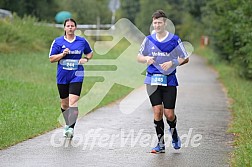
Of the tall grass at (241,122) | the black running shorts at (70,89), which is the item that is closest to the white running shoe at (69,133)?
the black running shorts at (70,89)

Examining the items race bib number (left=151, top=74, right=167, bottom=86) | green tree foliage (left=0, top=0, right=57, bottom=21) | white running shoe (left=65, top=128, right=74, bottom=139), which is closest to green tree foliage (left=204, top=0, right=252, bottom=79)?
white running shoe (left=65, top=128, right=74, bottom=139)

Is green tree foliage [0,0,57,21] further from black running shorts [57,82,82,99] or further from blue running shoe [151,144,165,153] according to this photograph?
blue running shoe [151,144,165,153]

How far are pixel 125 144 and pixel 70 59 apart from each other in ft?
6.01

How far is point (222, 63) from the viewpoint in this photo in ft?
142

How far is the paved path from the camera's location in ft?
31.6

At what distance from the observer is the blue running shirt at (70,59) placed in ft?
38.5

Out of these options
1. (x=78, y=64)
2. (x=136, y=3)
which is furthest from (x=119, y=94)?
(x=136, y=3)

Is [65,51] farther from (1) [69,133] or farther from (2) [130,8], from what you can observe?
(2) [130,8]

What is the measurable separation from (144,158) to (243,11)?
530 inches

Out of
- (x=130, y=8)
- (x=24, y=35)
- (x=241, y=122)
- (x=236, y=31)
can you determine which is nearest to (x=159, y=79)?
→ (x=241, y=122)

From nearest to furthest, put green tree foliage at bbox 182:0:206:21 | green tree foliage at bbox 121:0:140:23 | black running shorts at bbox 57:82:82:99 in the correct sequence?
black running shorts at bbox 57:82:82:99
green tree foliage at bbox 182:0:206:21
green tree foliage at bbox 121:0:140:23

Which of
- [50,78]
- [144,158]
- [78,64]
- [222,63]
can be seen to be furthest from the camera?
[222,63]

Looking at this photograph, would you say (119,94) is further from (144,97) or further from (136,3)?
(136,3)

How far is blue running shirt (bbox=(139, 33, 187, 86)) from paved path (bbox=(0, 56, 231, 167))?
1.25 m
